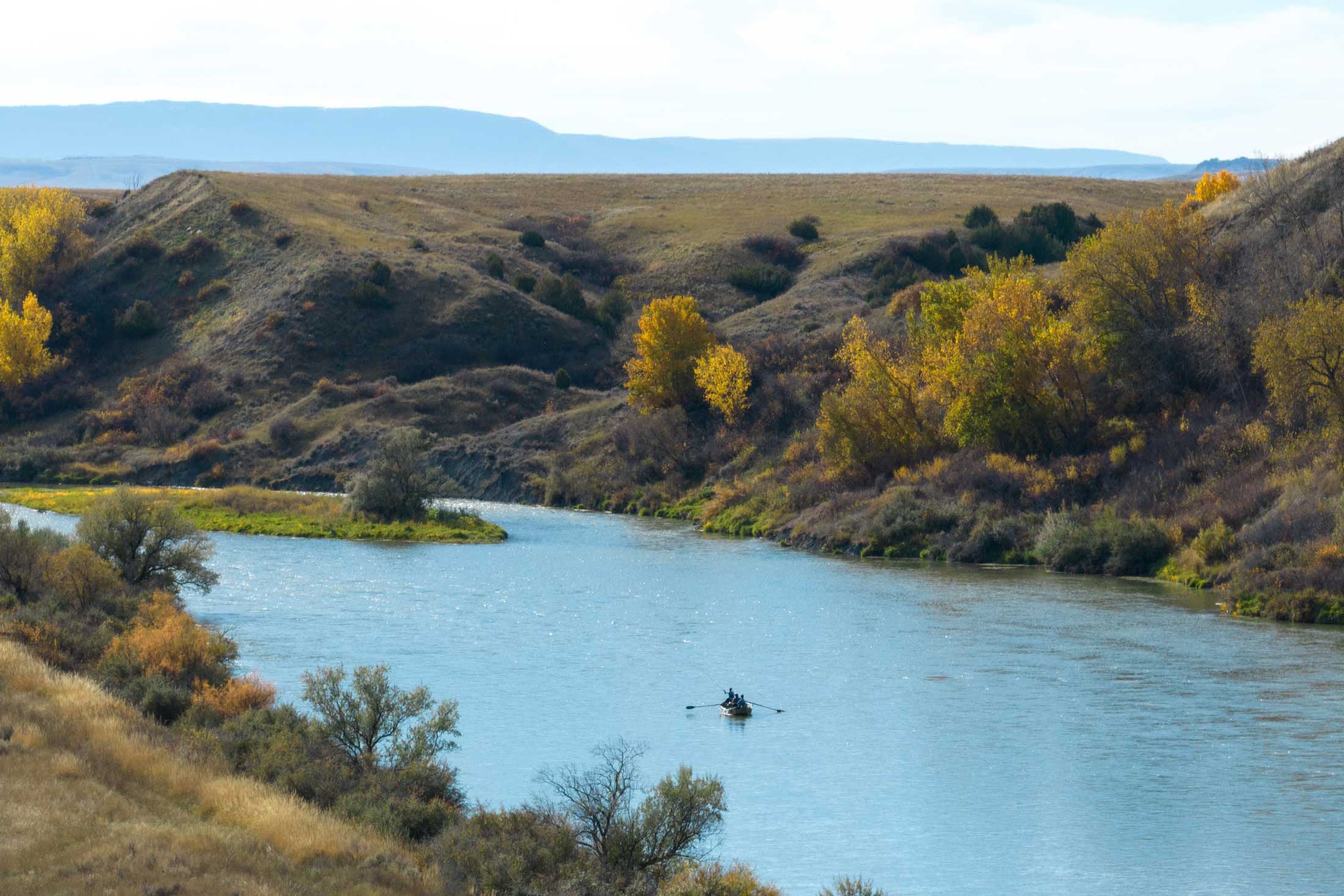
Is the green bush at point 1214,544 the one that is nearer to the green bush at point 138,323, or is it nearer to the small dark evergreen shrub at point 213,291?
the small dark evergreen shrub at point 213,291

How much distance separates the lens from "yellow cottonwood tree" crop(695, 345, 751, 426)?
68.2 metres

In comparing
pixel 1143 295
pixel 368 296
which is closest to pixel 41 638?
pixel 1143 295

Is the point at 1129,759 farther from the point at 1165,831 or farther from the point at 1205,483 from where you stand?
the point at 1205,483

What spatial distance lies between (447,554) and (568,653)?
18306mm

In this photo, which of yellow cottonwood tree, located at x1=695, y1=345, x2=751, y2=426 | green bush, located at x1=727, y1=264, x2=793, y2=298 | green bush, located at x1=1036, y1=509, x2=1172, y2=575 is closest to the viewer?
green bush, located at x1=1036, y1=509, x2=1172, y2=575

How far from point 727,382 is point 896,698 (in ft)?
130

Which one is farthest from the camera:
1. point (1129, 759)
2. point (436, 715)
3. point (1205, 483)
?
point (1205, 483)

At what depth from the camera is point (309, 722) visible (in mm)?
23672

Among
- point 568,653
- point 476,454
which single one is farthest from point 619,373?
point 568,653

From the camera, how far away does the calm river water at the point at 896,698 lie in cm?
2084

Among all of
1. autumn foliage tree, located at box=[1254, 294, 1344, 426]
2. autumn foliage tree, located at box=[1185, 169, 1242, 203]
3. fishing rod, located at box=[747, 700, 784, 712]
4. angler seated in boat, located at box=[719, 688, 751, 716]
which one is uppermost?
autumn foliage tree, located at box=[1185, 169, 1242, 203]

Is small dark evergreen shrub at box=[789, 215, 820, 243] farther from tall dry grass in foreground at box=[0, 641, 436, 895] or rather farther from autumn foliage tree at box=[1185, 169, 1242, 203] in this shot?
tall dry grass in foreground at box=[0, 641, 436, 895]

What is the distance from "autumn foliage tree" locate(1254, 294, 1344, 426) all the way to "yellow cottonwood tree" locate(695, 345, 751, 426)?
91.3 feet

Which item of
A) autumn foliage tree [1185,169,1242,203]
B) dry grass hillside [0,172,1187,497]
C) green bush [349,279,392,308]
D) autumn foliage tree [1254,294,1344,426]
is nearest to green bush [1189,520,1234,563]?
autumn foliage tree [1254,294,1344,426]
